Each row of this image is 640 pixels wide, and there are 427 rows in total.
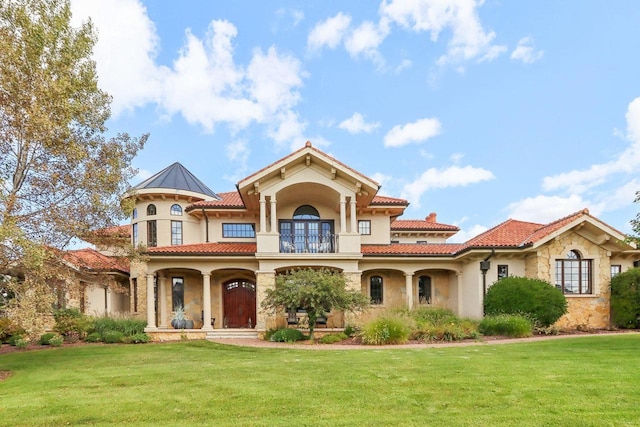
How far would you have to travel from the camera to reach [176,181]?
2125 cm

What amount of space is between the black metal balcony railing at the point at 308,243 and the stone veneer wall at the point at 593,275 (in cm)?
902

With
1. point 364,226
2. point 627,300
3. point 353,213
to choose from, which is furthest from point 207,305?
point 627,300

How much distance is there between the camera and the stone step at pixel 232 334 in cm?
1622

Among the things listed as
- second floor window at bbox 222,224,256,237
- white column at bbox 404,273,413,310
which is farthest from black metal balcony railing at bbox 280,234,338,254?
white column at bbox 404,273,413,310

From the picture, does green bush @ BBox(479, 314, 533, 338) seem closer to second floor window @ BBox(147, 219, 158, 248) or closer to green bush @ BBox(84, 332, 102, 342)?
green bush @ BBox(84, 332, 102, 342)

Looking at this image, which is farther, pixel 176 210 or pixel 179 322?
pixel 176 210

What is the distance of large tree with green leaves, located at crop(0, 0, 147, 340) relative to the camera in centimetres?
889

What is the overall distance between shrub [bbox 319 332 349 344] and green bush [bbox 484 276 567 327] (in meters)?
6.21

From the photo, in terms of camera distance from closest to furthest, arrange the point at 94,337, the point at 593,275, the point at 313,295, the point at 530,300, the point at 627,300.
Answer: the point at 313,295 < the point at 530,300 < the point at 94,337 < the point at 627,300 < the point at 593,275

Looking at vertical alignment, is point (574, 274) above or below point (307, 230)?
below

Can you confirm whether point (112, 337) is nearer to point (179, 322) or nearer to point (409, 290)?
point (179, 322)

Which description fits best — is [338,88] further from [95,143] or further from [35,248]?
[35,248]

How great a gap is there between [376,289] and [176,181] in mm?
12426

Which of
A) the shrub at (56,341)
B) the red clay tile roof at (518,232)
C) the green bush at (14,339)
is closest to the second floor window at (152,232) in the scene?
the shrub at (56,341)
